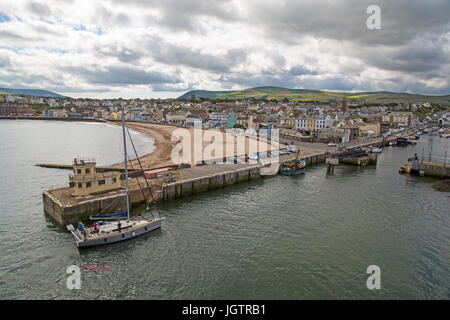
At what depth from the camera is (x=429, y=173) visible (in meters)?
43.9

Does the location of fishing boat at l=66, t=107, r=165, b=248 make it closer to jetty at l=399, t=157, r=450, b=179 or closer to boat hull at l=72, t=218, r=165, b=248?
boat hull at l=72, t=218, r=165, b=248

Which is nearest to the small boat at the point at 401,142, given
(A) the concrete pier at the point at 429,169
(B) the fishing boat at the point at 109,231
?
(A) the concrete pier at the point at 429,169

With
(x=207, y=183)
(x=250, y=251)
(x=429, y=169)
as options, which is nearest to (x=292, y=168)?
(x=207, y=183)

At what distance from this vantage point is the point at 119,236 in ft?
68.7

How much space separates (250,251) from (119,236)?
9903mm

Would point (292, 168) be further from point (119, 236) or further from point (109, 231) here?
point (109, 231)

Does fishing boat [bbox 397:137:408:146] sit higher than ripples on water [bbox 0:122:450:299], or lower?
higher

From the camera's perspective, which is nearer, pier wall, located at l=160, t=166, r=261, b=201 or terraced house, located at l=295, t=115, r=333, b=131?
pier wall, located at l=160, t=166, r=261, b=201

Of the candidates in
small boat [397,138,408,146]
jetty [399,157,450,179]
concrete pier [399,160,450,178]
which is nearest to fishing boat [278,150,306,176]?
jetty [399,157,450,179]

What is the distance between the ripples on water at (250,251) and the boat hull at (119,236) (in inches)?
19.4

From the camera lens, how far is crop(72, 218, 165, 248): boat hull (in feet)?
65.5

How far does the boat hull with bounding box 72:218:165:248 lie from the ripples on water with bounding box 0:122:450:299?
1.62ft
